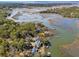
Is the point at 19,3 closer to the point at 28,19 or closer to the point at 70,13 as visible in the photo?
the point at 28,19

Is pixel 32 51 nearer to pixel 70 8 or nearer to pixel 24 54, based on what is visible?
pixel 24 54

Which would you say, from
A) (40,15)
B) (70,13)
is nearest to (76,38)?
(70,13)

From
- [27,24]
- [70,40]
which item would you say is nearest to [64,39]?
[70,40]

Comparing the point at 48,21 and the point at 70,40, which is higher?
the point at 48,21

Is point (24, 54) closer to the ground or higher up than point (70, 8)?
closer to the ground

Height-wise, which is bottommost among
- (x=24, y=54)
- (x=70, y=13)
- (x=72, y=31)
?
(x=24, y=54)

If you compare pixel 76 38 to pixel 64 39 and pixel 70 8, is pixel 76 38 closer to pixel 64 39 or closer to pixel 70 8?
pixel 64 39

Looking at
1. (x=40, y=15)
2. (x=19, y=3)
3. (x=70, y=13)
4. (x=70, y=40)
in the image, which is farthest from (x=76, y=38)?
(x=19, y=3)
